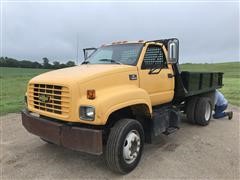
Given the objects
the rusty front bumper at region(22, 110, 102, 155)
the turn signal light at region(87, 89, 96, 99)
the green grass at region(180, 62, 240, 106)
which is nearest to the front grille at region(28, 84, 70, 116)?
the rusty front bumper at region(22, 110, 102, 155)

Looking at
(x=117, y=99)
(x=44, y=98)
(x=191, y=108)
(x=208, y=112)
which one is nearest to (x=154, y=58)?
(x=117, y=99)

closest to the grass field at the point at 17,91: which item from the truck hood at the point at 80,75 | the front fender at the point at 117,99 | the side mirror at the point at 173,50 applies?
the truck hood at the point at 80,75

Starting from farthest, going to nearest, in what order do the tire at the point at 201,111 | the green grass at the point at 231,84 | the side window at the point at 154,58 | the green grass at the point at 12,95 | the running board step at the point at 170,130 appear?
the green grass at the point at 231,84, the green grass at the point at 12,95, the tire at the point at 201,111, the running board step at the point at 170,130, the side window at the point at 154,58

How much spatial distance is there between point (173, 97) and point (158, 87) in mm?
951

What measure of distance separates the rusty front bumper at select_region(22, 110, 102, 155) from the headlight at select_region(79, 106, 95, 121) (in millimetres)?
175

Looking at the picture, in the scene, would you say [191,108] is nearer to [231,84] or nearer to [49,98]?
[49,98]

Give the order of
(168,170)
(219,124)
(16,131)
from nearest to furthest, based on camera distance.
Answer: (168,170) → (16,131) → (219,124)

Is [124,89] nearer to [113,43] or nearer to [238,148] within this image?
[113,43]

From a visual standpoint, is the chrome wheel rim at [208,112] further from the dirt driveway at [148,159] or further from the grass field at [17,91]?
the grass field at [17,91]

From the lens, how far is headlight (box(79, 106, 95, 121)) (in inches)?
166

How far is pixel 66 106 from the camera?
173 inches

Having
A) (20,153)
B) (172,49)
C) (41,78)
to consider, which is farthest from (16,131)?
(172,49)

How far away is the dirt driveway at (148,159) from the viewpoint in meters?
4.70

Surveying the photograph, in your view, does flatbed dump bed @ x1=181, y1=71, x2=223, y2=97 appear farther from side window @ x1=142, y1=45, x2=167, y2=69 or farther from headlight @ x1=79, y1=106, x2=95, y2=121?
headlight @ x1=79, y1=106, x2=95, y2=121
